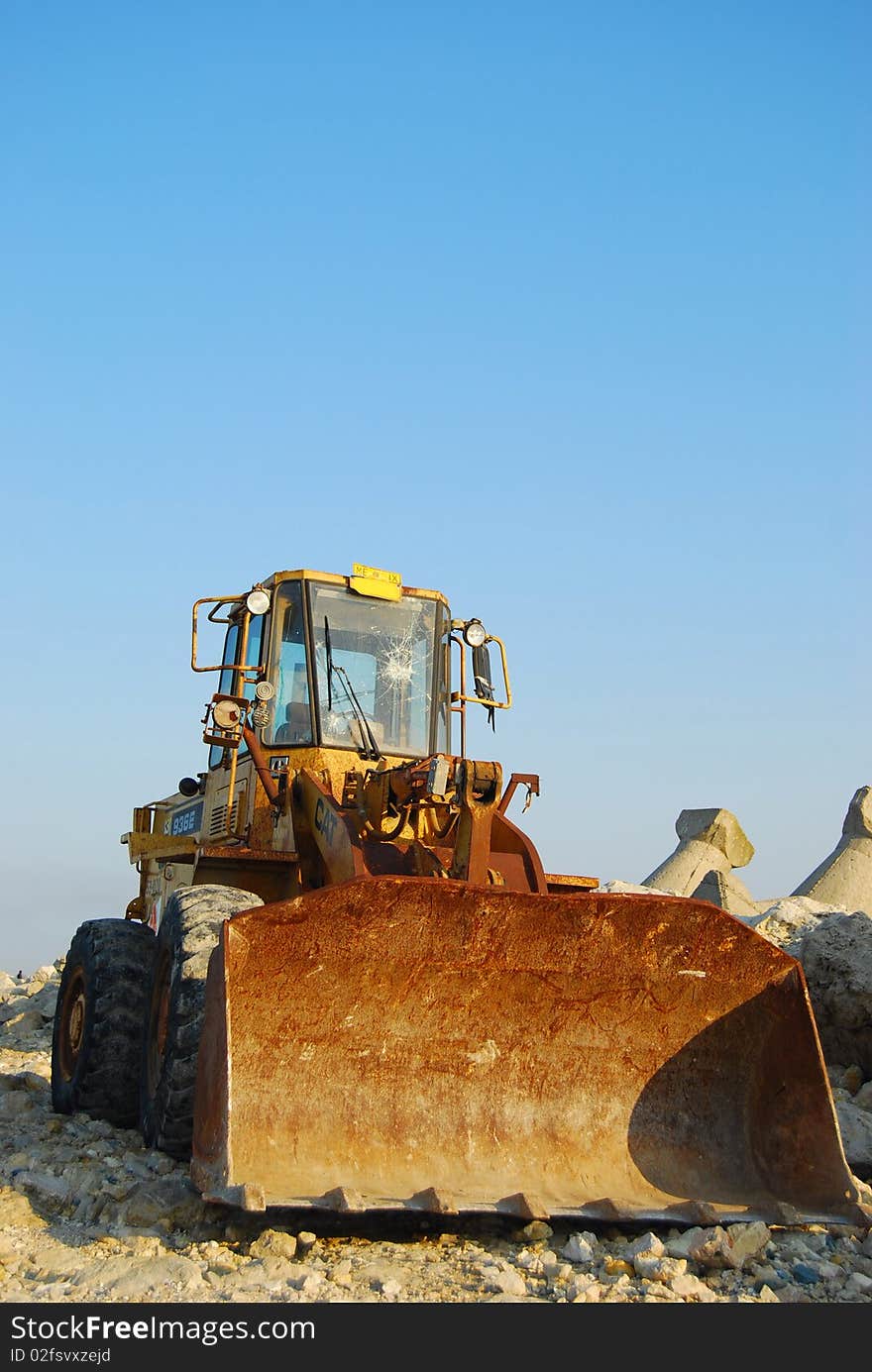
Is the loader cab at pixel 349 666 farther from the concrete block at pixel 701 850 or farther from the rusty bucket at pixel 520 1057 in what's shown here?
the concrete block at pixel 701 850

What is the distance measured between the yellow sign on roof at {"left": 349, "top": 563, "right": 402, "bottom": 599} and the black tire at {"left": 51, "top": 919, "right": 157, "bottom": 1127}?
2420mm

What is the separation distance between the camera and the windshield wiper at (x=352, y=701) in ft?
26.7

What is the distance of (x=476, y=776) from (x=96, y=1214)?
94.2 inches

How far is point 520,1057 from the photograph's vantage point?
5.91 m

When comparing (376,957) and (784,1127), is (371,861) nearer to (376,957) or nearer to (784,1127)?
(376,957)

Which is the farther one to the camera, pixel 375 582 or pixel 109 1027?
pixel 375 582

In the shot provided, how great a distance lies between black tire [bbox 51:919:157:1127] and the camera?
7434 millimetres

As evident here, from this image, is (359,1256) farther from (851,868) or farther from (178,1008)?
(851,868)

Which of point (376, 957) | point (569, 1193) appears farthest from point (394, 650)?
point (569, 1193)

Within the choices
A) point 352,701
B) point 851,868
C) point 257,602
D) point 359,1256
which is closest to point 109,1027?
point 352,701

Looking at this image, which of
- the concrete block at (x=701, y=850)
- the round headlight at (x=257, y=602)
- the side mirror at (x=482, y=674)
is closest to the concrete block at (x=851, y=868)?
the concrete block at (x=701, y=850)

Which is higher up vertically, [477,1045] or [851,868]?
[851,868]

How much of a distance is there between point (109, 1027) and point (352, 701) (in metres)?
2.29

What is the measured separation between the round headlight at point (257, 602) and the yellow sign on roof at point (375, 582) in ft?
2.58
